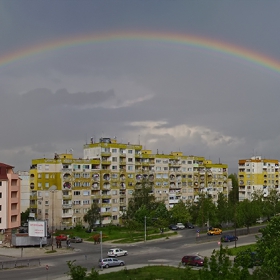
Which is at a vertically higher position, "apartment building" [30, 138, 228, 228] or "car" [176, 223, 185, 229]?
"apartment building" [30, 138, 228, 228]

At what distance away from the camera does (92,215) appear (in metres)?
93.6

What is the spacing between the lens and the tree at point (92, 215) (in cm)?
9338

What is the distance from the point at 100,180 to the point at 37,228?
36609 mm

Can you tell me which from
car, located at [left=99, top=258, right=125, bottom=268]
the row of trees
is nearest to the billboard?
the row of trees

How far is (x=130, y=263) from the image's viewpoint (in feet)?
170

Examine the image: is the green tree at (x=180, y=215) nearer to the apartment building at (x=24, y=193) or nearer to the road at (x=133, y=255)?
the road at (x=133, y=255)

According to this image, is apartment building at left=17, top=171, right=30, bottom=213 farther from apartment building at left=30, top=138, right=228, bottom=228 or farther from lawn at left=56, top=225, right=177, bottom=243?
lawn at left=56, top=225, right=177, bottom=243

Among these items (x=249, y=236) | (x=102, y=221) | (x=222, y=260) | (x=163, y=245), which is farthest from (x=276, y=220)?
(x=102, y=221)

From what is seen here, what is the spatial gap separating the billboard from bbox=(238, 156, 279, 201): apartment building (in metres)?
92.9

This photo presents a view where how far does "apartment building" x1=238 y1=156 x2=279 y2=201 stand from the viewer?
5832 inches

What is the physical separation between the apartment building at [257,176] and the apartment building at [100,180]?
117 feet

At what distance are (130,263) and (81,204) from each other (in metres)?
50.7

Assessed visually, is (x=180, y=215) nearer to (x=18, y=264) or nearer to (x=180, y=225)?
(x=180, y=225)

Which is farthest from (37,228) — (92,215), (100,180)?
(100,180)
